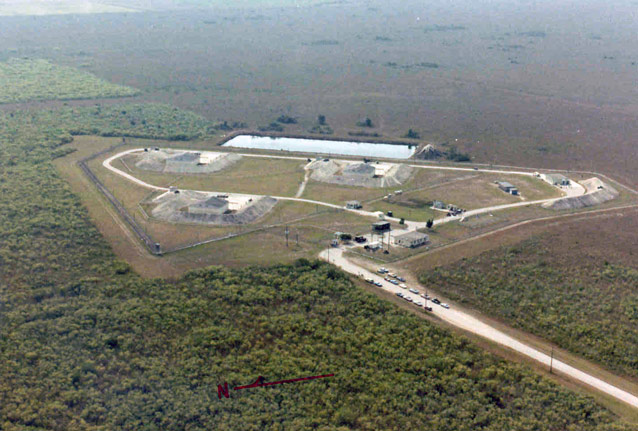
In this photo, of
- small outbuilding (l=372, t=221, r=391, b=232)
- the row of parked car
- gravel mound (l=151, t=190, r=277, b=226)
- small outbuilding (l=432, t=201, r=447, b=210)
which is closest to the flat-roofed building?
gravel mound (l=151, t=190, r=277, b=226)

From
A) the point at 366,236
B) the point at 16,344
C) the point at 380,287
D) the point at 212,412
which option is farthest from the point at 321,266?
the point at 16,344

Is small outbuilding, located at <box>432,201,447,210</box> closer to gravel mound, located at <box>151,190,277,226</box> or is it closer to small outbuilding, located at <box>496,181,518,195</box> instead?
small outbuilding, located at <box>496,181,518,195</box>

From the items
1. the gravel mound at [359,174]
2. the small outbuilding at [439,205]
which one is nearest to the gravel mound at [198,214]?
the gravel mound at [359,174]

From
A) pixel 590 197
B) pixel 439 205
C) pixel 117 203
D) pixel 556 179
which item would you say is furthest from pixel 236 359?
pixel 556 179

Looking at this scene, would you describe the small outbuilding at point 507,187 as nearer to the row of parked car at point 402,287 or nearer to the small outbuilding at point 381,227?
the small outbuilding at point 381,227

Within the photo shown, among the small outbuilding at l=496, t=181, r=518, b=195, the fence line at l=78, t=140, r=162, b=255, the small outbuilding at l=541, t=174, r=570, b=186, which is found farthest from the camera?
the small outbuilding at l=541, t=174, r=570, b=186

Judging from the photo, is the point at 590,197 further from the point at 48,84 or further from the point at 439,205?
the point at 48,84
